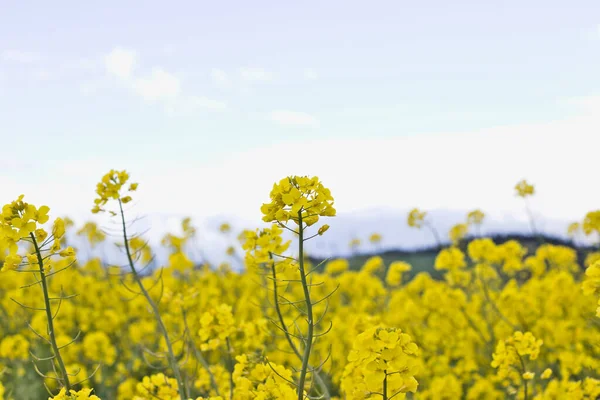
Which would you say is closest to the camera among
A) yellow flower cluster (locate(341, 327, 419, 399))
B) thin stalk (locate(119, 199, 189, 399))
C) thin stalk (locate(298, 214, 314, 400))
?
→ yellow flower cluster (locate(341, 327, 419, 399))

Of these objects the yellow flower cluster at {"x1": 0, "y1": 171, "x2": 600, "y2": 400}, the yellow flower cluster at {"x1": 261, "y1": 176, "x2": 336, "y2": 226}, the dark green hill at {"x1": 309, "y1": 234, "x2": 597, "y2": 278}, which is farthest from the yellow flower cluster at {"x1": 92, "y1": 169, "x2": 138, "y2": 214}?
the dark green hill at {"x1": 309, "y1": 234, "x2": 597, "y2": 278}

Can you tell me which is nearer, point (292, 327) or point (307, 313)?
point (307, 313)

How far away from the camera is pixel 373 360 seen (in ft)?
6.83

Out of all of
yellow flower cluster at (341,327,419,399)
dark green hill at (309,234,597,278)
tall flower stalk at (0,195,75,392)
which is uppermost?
tall flower stalk at (0,195,75,392)

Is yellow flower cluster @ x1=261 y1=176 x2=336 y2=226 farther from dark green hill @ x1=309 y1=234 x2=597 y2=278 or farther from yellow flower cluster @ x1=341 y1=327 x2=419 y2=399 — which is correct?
dark green hill @ x1=309 y1=234 x2=597 y2=278

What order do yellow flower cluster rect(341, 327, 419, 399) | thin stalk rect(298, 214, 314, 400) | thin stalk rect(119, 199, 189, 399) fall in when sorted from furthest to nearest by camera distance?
1. thin stalk rect(119, 199, 189, 399)
2. thin stalk rect(298, 214, 314, 400)
3. yellow flower cluster rect(341, 327, 419, 399)

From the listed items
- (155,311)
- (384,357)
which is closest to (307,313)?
(384,357)

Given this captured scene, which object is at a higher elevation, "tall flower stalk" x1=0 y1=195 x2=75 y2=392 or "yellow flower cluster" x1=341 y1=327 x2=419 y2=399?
"tall flower stalk" x1=0 y1=195 x2=75 y2=392

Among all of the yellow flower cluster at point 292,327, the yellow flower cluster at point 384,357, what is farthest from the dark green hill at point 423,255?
Answer: the yellow flower cluster at point 384,357

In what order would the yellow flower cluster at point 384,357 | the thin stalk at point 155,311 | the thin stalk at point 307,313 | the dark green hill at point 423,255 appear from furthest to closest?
the dark green hill at point 423,255
the thin stalk at point 155,311
the thin stalk at point 307,313
the yellow flower cluster at point 384,357

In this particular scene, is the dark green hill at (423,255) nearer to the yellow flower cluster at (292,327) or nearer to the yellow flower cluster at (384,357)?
the yellow flower cluster at (292,327)

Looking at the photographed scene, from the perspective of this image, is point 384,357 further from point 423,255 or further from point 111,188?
point 423,255

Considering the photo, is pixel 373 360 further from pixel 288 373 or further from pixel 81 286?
pixel 81 286

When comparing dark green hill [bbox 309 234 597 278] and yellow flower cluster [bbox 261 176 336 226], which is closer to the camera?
yellow flower cluster [bbox 261 176 336 226]
